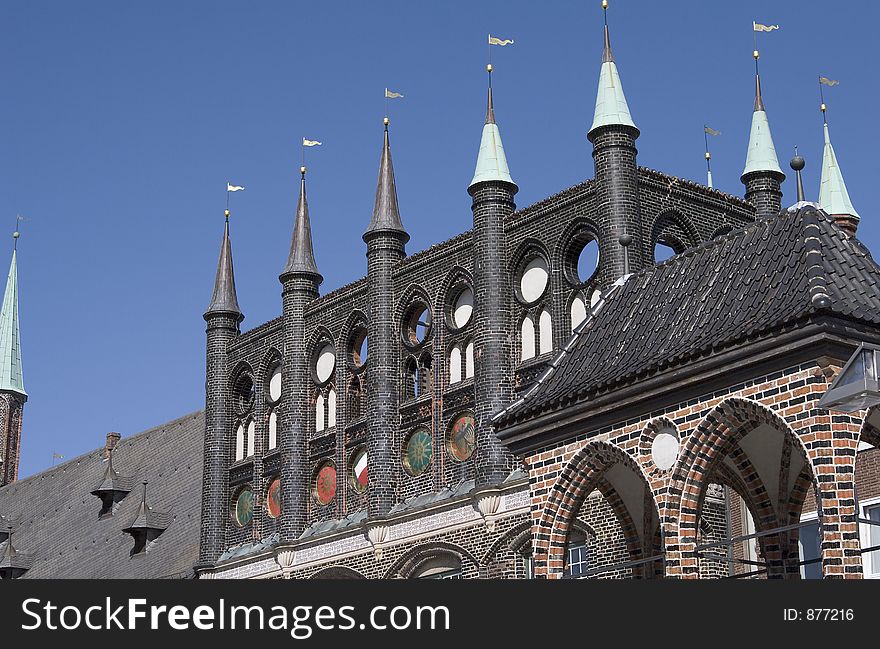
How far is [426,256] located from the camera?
39.8m

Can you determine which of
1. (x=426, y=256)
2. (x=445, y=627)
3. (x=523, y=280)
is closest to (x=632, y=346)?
(x=445, y=627)

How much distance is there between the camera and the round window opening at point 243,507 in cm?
4456

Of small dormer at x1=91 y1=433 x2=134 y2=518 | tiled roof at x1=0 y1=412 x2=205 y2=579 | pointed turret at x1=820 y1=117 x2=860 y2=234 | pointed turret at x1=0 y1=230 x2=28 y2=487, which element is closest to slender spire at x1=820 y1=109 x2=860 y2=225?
pointed turret at x1=820 y1=117 x2=860 y2=234

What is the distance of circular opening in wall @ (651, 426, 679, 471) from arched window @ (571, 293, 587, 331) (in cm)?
1443

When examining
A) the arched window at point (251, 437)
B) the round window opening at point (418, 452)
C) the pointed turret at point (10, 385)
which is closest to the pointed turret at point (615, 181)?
the round window opening at point (418, 452)

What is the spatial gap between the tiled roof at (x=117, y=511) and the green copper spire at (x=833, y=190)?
2121 cm

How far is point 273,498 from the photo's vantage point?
43.9 meters

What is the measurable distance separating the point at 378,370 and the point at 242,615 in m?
25.9

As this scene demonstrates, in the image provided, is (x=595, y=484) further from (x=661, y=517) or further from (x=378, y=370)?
(x=378, y=370)

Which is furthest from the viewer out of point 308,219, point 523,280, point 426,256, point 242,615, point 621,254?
point 308,219

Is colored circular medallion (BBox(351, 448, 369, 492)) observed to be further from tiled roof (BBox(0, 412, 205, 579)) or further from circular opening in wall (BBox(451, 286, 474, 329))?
tiled roof (BBox(0, 412, 205, 579))

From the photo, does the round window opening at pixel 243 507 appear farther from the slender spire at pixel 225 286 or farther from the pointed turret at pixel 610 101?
the pointed turret at pixel 610 101

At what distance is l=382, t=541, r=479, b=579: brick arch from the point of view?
121 feet

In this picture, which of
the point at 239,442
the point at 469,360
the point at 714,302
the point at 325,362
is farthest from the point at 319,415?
the point at 714,302
